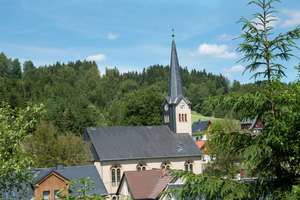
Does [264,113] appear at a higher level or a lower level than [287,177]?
higher

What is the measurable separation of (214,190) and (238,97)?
94.6 inches

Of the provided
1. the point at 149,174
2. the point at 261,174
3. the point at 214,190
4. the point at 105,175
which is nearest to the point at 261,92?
the point at 261,174

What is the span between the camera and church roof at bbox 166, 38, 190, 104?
145 feet

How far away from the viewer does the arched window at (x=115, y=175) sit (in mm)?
36375

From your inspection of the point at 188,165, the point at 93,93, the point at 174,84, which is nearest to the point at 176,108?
the point at 174,84

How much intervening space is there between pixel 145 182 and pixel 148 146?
12261 millimetres

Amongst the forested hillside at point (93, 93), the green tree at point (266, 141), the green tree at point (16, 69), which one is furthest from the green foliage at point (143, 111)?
the green tree at point (16, 69)

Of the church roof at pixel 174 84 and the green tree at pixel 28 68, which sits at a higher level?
the green tree at pixel 28 68

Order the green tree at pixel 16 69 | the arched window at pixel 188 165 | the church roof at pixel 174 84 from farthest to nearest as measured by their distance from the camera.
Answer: the green tree at pixel 16 69
the church roof at pixel 174 84
the arched window at pixel 188 165

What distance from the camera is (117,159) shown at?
37031 millimetres

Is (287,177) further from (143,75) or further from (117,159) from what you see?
(143,75)

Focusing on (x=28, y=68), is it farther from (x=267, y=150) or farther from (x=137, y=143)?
(x=267, y=150)

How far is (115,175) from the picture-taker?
3672 cm

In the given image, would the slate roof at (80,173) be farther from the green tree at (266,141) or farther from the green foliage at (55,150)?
the green tree at (266,141)
